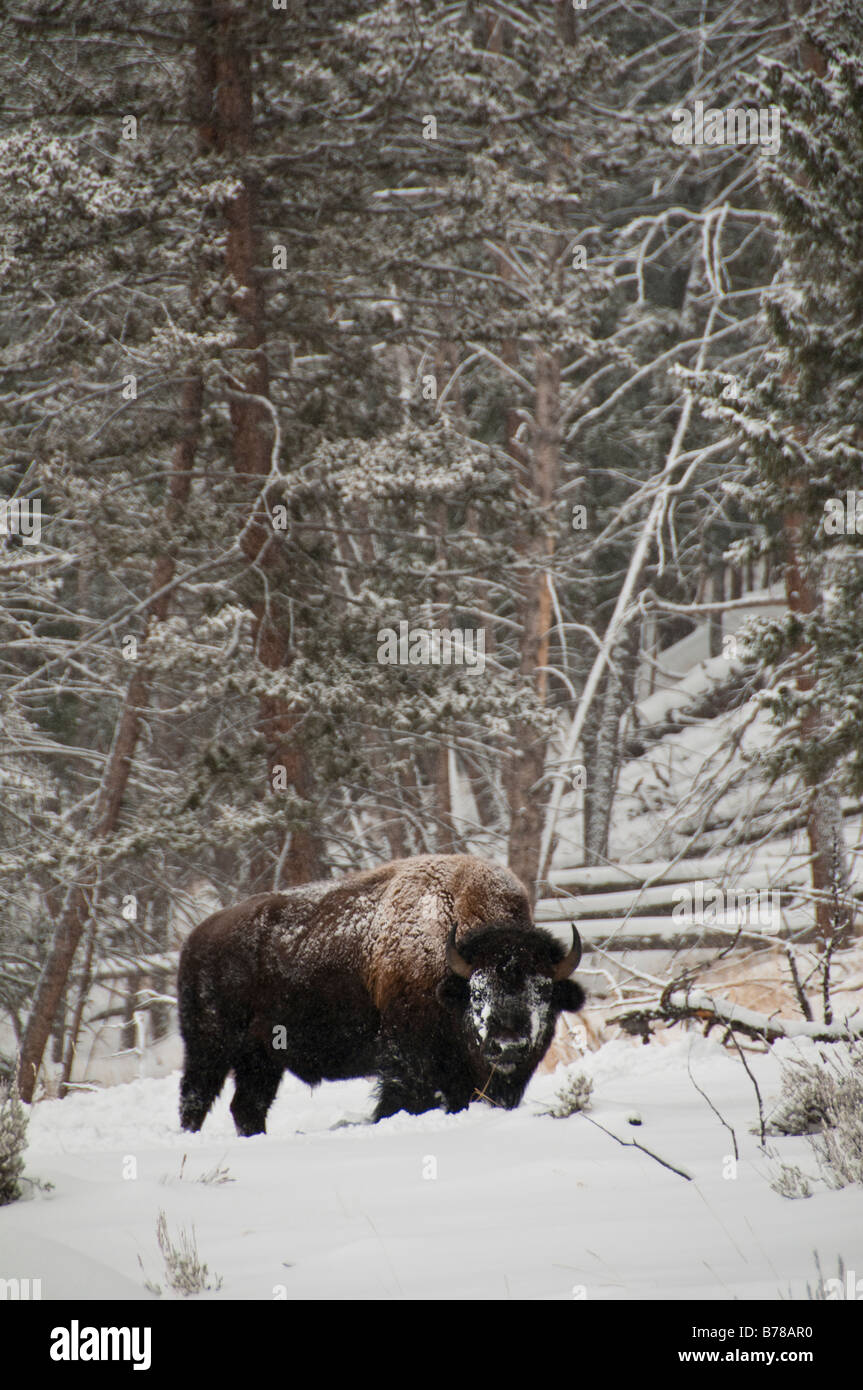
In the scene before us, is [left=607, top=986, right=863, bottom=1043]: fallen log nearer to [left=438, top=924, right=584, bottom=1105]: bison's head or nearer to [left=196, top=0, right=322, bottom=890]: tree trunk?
[left=438, top=924, right=584, bottom=1105]: bison's head

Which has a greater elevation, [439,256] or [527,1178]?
[439,256]

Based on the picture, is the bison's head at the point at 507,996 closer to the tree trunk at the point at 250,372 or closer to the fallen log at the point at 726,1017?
the fallen log at the point at 726,1017

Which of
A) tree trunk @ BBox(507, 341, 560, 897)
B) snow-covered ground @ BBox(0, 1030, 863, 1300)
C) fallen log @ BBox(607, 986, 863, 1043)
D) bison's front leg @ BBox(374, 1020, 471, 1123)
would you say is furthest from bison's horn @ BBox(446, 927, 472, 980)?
tree trunk @ BBox(507, 341, 560, 897)

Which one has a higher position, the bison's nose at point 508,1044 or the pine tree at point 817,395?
the pine tree at point 817,395

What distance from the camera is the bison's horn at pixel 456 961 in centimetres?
654

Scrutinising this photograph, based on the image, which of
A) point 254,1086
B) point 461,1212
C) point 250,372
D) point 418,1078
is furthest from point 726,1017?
point 250,372

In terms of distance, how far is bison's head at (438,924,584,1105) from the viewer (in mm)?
6312

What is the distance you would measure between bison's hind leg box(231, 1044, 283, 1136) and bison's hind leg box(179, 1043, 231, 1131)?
16cm

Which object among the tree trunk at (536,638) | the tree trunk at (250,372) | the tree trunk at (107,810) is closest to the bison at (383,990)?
the tree trunk at (250,372)

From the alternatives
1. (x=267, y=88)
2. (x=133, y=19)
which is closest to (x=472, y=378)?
(x=267, y=88)

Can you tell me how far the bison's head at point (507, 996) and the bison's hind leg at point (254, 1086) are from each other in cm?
180
